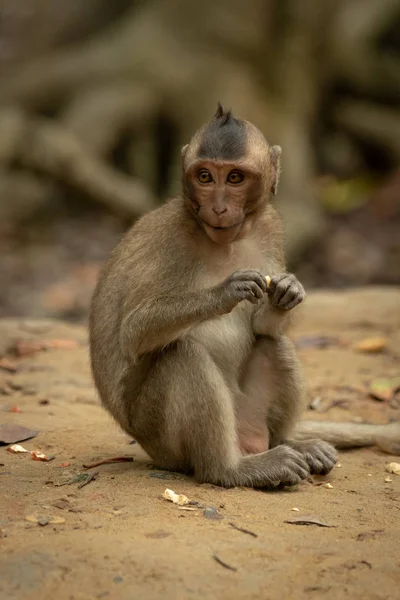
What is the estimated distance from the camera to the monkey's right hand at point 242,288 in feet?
16.4

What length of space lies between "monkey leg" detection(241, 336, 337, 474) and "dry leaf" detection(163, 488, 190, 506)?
2.99 ft

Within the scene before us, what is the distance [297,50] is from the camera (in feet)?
46.9

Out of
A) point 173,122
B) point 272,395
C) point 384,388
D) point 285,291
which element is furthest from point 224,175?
point 173,122

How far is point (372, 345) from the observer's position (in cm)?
827

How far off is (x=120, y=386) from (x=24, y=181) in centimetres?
931

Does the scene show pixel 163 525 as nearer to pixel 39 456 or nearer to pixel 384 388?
pixel 39 456

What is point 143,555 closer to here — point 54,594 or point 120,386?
point 54,594

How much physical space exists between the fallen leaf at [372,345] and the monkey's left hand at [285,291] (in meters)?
3.13

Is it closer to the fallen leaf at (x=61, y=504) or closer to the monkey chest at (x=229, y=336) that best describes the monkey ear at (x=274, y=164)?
the monkey chest at (x=229, y=336)

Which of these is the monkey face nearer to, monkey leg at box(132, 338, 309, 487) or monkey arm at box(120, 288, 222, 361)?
monkey arm at box(120, 288, 222, 361)

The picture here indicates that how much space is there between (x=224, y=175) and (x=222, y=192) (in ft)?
0.29

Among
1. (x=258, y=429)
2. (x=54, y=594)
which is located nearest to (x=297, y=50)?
(x=258, y=429)

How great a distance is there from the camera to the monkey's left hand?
522cm

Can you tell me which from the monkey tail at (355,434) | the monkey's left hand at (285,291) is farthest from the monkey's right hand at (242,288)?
the monkey tail at (355,434)
